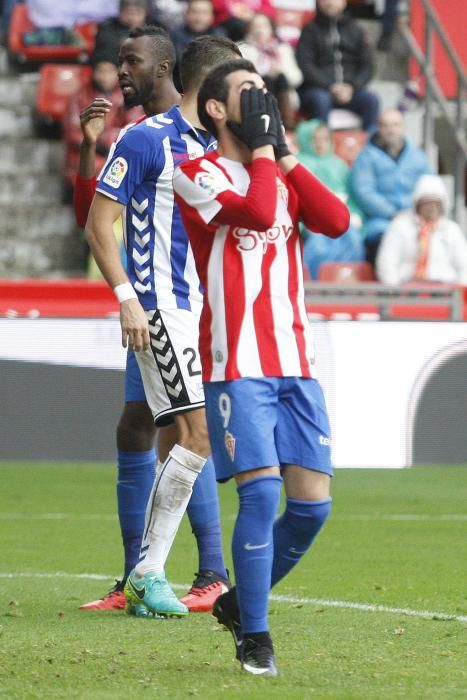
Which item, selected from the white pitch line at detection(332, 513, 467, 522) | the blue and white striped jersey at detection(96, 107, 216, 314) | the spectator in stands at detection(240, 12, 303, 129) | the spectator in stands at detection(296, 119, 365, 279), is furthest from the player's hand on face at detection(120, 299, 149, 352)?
the spectator in stands at detection(240, 12, 303, 129)

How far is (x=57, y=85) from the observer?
1834 centimetres

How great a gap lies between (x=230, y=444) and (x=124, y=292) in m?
1.43

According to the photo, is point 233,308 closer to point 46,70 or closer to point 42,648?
point 42,648

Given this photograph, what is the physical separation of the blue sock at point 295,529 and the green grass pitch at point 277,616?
0.33 meters

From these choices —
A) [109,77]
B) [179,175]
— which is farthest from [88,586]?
[109,77]

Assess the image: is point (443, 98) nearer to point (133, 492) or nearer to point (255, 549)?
point (133, 492)

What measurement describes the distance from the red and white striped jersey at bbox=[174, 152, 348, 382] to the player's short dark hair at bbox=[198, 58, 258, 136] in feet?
0.51

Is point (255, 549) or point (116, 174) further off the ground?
point (116, 174)

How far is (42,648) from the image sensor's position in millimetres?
5809

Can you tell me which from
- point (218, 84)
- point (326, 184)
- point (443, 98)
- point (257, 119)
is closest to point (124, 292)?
point (218, 84)

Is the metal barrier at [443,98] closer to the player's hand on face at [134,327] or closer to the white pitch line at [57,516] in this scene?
the white pitch line at [57,516]

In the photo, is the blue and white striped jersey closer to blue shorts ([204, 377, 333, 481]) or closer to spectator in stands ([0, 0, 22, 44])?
blue shorts ([204, 377, 333, 481])

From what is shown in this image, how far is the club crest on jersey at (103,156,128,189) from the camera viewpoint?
6.66 metres

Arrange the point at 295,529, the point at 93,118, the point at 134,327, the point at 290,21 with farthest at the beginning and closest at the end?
the point at 290,21 < the point at 93,118 < the point at 134,327 < the point at 295,529
